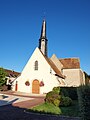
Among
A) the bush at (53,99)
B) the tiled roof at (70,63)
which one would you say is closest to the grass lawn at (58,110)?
the bush at (53,99)

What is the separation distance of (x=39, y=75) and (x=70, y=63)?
11.7 metres

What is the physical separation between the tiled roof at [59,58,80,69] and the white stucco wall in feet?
29.4

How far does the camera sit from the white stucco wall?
33.7 metres

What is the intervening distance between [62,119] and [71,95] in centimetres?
1282

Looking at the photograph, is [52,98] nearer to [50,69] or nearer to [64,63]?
[50,69]

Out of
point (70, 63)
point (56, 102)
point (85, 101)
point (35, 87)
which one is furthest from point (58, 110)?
point (70, 63)

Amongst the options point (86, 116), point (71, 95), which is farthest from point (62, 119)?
point (71, 95)

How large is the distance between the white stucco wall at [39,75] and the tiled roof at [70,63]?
898cm

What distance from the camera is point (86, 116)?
862 cm

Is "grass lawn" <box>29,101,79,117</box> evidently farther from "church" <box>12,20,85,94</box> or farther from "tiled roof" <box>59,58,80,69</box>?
"tiled roof" <box>59,58,80,69</box>

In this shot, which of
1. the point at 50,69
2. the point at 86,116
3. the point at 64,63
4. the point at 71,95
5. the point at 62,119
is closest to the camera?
the point at 86,116

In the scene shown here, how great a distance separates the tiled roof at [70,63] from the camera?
4238 centimetres

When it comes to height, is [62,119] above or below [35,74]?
below

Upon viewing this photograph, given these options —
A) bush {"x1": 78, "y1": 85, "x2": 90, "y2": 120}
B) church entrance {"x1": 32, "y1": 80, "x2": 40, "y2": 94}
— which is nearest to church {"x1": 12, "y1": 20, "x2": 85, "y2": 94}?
church entrance {"x1": 32, "y1": 80, "x2": 40, "y2": 94}
